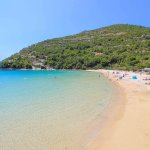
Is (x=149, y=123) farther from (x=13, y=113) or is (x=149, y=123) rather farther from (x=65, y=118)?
(x=13, y=113)

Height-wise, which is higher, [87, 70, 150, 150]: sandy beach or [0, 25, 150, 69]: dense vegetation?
[0, 25, 150, 69]: dense vegetation

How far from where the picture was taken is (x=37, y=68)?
9931cm

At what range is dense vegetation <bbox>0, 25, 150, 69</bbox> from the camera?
285 feet

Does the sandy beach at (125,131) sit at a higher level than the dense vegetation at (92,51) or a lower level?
lower

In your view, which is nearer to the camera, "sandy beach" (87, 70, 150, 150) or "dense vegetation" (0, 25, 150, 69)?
"sandy beach" (87, 70, 150, 150)

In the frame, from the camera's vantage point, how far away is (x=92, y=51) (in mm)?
102125

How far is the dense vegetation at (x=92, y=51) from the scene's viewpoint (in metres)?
86.8

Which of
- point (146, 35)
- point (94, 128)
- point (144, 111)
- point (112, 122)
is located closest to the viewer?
point (94, 128)

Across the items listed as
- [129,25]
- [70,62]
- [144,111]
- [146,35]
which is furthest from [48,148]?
[129,25]

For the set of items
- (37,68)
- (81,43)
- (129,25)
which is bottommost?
(37,68)

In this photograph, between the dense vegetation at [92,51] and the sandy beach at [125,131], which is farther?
the dense vegetation at [92,51]

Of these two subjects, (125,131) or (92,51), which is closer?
(125,131)

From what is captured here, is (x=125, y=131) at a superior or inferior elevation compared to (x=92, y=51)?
inferior

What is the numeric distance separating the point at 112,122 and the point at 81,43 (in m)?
101
